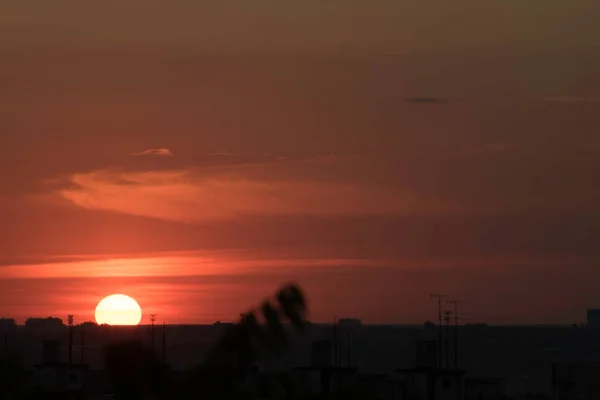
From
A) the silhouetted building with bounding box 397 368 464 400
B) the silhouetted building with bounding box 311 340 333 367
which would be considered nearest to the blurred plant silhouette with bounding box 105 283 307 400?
the silhouetted building with bounding box 397 368 464 400

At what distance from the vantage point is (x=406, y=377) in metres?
71.8

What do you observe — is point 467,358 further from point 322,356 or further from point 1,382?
point 1,382

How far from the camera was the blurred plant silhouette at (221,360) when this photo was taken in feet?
47.1

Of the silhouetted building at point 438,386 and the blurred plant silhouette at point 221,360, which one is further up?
the blurred plant silhouette at point 221,360

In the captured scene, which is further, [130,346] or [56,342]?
[56,342]

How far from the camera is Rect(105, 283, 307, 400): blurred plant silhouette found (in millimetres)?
14359

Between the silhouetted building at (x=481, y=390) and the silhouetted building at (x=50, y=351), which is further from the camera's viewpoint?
the silhouetted building at (x=50, y=351)

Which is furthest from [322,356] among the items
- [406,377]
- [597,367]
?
[597,367]

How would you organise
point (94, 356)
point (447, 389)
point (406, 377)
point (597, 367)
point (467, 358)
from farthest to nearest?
point (467, 358), point (94, 356), point (597, 367), point (406, 377), point (447, 389)

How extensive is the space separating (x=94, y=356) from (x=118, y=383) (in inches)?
5095

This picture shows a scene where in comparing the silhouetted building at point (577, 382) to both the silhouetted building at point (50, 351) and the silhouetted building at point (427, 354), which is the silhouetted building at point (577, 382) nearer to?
the silhouetted building at point (427, 354)

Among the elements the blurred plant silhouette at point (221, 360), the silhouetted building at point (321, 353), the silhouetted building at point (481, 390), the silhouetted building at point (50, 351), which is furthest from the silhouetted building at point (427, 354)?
the blurred plant silhouette at point (221, 360)

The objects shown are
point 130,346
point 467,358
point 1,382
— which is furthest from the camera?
point 467,358

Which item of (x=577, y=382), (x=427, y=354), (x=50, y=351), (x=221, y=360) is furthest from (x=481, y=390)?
(x=221, y=360)
